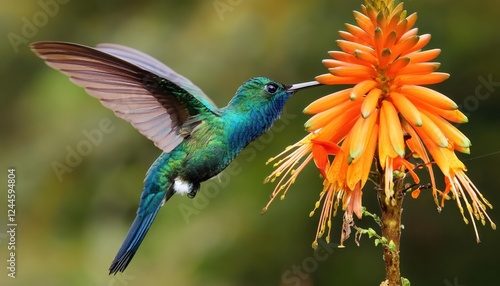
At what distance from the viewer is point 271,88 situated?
310cm

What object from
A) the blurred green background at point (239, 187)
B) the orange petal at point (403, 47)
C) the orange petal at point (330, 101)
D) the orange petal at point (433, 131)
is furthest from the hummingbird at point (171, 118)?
the blurred green background at point (239, 187)

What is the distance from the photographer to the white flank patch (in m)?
3.40

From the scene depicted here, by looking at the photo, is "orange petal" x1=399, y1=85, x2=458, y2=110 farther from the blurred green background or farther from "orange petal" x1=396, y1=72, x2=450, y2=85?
the blurred green background

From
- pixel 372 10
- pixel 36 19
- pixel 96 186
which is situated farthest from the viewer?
pixel 36 19

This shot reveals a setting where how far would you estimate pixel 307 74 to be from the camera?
549 cm

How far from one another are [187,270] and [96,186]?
1.11 meters

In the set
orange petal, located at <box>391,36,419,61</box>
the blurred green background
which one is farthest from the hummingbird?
the blurred green background

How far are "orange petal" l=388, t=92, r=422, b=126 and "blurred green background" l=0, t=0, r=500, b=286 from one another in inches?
104

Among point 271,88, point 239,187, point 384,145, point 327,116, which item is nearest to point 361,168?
point 384,145

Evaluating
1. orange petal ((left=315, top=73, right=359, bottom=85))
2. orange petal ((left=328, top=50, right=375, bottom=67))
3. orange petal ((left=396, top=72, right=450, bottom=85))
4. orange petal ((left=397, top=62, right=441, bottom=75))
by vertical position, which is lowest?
orange petal ((left=315, top=73, right=359, bottom=85))

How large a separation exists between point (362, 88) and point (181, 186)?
4.32 feet

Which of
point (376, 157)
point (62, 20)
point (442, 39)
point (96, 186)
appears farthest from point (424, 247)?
point (62, 20)

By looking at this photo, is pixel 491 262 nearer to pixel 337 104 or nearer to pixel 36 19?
pixel 337 104

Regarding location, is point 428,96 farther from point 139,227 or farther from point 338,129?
point 139,227
